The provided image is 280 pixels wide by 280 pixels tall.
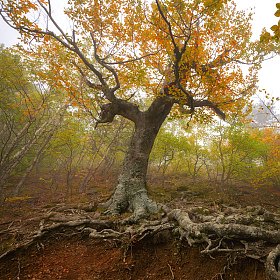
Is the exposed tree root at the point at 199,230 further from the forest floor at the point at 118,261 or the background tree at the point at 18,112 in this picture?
the background tree at the point at 18,112

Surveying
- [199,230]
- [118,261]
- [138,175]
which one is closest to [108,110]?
[138,175]

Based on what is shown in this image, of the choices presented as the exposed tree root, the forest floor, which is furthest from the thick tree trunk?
the forest floor

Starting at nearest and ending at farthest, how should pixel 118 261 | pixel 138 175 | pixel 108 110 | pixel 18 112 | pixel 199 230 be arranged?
pixel 118 261
pixel 199 230
pixel 138 175
pixel 108 110
pixel 18 112

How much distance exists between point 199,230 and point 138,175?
10.7 ft

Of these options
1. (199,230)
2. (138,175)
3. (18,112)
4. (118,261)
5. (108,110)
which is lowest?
(118,261)

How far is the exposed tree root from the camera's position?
8.20 feet

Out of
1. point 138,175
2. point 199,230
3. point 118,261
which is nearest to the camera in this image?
point 118,261

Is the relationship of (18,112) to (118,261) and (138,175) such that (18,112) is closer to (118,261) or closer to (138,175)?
(138,175)

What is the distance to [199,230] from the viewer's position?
3.04 meters

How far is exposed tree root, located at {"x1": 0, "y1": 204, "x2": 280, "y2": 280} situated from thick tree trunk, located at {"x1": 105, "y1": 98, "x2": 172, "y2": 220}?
0.60 m

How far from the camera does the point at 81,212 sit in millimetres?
5066

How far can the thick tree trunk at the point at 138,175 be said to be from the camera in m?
5.05

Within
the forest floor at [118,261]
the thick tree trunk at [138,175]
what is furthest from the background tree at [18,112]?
the thick tree trunk at [138,175]

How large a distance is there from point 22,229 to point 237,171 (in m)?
12.1
